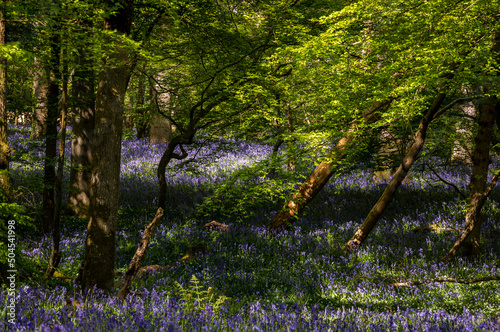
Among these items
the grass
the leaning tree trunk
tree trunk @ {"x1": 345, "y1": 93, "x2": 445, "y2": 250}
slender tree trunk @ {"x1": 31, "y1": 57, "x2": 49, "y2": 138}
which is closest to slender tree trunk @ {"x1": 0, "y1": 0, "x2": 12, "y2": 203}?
slender tree trunk @ {"x1": 31, "y1": 57, "x2": 49, "y2": 138}

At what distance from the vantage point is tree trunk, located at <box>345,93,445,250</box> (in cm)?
701

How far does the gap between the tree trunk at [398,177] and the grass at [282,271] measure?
1.24 ft

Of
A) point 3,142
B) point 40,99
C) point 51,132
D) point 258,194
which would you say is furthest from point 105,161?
point 258,194

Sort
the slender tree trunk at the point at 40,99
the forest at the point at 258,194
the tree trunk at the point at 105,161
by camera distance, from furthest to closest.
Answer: the slender tree trunk at the point at 40,99, the tree trunk at the point at 105,161, the forest at the point at 258,194

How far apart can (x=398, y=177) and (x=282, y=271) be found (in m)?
3.05

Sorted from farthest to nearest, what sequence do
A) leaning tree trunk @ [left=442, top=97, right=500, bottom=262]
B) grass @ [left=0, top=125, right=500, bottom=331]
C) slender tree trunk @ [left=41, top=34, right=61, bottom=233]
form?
leaning tree trunk @ [left=442, top=97, right=500, bottom=262]
slender tree trunk @ [left=41, top=34, right=61, bottom=233]
grass @ [left=0, top=125, right=500, bottom=331]

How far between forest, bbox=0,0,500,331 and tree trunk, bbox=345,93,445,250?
0.14 ft

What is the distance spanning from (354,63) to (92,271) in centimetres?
555

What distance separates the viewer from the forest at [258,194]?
13.8ft

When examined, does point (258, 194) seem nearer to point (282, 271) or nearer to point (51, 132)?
point (282, 271)

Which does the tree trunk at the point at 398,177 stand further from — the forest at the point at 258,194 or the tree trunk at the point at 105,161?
the tree trunk at the point at 105,161

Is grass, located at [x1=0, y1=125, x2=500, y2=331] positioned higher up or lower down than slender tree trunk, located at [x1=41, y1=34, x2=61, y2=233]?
lower down

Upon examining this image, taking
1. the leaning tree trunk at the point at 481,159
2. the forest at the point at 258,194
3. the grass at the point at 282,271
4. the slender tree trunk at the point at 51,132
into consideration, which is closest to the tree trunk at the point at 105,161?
the forest at the point at 258,194

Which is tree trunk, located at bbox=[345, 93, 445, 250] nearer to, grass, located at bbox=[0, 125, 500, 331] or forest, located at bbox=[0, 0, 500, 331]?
forest, located at bbox=[0, 0, 500, 331]
